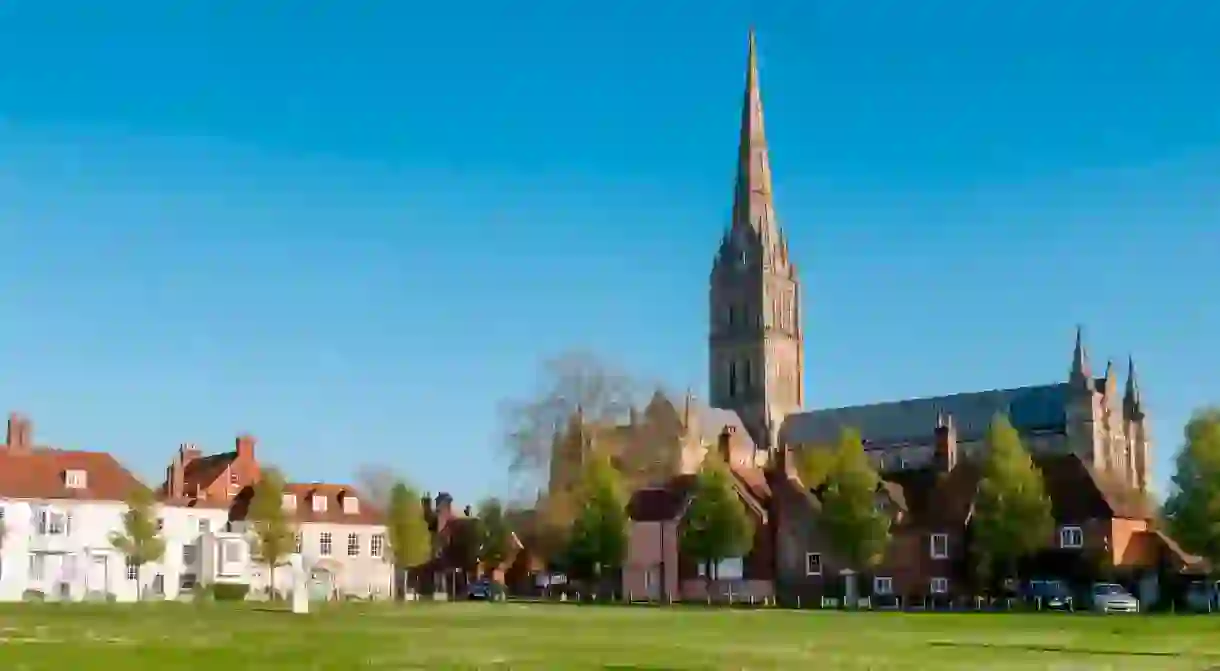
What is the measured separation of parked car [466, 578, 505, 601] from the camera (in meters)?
95.1

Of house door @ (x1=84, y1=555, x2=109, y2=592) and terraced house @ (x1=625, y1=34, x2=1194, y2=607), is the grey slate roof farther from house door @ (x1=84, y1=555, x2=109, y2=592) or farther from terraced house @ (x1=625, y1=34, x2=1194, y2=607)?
house door @ (x1=84, y1=555, x2=109, y2=592)

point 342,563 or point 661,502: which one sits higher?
point 661,502

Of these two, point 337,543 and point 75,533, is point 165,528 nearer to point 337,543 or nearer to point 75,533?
point 75,533

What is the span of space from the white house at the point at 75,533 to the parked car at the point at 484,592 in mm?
16361

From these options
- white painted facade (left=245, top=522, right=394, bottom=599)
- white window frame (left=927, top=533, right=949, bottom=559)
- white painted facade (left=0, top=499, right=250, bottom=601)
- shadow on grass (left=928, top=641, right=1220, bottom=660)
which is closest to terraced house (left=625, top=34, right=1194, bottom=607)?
white window frame (left=927, top=533, right=949, bottom=559)

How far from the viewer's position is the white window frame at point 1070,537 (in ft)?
261

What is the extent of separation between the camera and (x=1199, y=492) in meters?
69.8

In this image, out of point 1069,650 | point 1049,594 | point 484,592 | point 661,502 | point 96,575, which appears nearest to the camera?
point 1069,650

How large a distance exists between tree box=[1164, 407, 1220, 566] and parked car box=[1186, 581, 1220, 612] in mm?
2396

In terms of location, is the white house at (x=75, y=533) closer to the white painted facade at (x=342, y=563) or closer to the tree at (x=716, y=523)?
the white painted facade at (x=342, y=563)

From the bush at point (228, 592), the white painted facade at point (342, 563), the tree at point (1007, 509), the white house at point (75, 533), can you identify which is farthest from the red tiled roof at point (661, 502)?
the white house at point (75, 533)

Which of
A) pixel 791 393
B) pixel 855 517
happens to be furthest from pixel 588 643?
pixel 791 393

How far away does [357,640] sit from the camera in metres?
34.0

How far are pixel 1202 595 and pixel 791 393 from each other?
376ft
